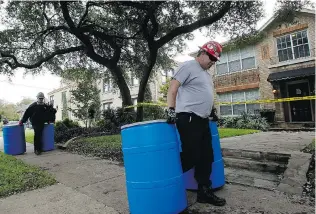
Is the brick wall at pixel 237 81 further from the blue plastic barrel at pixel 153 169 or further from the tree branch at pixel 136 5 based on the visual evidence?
the blue plastic barrel at pixel 153 169

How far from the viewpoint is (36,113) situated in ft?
25.1

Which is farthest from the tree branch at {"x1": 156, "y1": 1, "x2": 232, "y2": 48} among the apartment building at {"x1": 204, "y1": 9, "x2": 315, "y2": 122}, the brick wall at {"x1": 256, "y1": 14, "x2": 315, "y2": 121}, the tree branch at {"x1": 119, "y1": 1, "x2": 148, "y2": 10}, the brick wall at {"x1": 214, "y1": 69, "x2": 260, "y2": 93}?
the brick wall at {"x1": 214, "y1": 69, "x2": 260, "y2": 93}

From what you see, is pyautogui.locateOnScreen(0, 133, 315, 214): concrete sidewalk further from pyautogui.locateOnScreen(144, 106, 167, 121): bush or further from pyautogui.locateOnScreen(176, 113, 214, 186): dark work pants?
pyautogui.locateOnScreen(144, 106, 167, 121): bush

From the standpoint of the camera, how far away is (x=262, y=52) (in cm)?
1563

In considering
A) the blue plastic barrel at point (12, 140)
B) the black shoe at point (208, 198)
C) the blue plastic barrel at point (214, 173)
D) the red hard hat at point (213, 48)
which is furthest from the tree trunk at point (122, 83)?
the black shoe at point (208, 198)

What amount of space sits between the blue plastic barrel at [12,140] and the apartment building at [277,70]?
42.0 feet

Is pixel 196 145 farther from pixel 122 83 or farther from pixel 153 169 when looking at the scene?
pixel 122 83

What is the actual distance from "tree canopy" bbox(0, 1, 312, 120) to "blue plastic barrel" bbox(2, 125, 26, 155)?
525cm

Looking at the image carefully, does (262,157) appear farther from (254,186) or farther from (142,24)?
(142,24)

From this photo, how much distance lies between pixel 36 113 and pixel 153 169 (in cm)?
630

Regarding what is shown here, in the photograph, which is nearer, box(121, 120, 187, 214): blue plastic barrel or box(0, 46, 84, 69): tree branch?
box(121, 120, 187, 214): blue plastic barrel

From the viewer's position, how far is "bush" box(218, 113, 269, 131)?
13249 millimetres

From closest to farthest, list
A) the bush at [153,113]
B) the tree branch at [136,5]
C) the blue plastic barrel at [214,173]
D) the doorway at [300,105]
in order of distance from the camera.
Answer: the blue plastic barrel at [214,173], the tree branch at [136,5], the doorway at [300,105], the bush at [153,113]

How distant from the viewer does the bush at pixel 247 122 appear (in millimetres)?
13249
